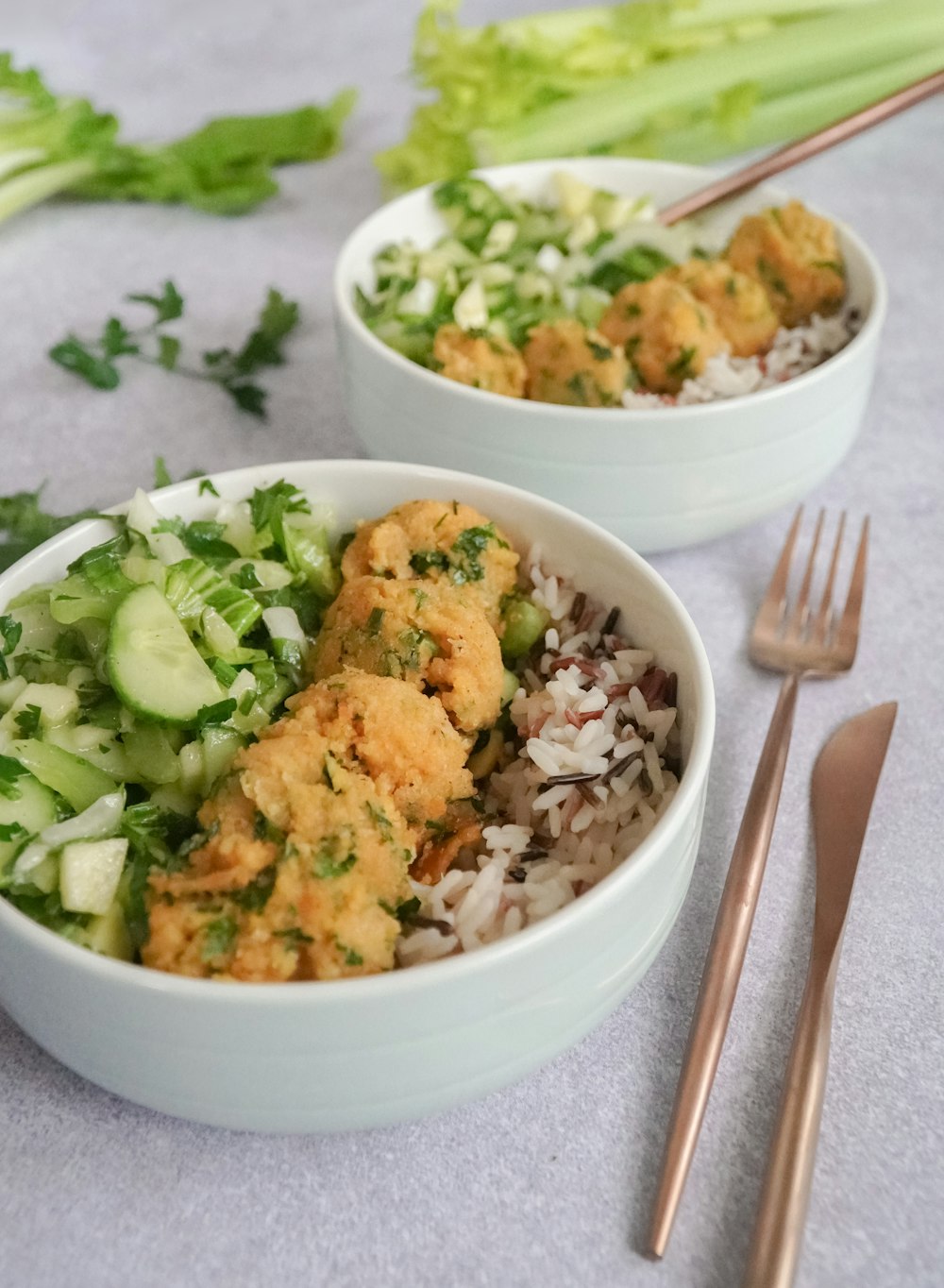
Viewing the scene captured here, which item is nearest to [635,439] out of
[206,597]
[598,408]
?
[598,408]

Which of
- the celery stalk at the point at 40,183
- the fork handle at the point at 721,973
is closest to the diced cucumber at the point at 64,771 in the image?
the fork handle at the point at 721,973

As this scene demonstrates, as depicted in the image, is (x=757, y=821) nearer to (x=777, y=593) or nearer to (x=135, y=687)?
(x=777, y=593)

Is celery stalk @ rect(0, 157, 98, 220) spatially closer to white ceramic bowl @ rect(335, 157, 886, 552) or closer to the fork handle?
white ceramic bowl @ rect(335, 157, 886, 552)

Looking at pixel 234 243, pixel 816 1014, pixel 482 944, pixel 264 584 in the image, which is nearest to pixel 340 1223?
pixel 482 944

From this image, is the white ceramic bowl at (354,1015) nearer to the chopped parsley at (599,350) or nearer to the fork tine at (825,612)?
the fork tine at (825,612)

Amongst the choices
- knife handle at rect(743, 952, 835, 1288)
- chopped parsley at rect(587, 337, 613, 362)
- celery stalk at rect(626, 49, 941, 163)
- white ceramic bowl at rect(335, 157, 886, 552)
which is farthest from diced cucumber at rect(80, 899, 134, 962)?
celery stalk at rect(626, 49, 941, 163)

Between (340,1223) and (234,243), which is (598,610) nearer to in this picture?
(340,1223)
